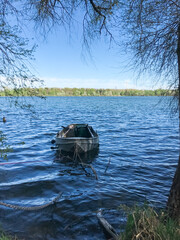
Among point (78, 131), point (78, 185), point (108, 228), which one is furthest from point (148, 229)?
point (78, 131)

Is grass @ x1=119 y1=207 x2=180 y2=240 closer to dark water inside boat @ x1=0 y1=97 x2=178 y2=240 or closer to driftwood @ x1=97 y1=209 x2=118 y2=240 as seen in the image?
dark water inside boat @ x1=0 y1=97 x2=178 y2=240

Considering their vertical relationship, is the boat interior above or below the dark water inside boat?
above

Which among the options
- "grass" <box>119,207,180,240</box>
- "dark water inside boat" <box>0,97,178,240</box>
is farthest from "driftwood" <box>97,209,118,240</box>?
"grass" <box>119,207,180,240</box>

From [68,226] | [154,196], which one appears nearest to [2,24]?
[68,226]

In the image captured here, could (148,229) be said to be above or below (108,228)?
above

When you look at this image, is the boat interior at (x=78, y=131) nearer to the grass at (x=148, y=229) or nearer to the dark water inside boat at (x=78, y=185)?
the dark water inside boat at (x=78, y=185)

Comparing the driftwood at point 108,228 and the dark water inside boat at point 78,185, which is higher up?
the driftwood at point 108,228

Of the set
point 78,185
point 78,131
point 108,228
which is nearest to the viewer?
point 108,228

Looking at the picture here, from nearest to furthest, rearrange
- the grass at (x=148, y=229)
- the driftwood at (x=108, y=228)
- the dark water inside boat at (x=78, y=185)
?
the grass at (x=148, y=229) < the driftwood at (x=108, y=228) < the dark water inside boat at (x=78, y=185)

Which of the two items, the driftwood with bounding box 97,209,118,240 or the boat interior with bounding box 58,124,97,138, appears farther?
the boat interior with bounding box 58,124,97,138

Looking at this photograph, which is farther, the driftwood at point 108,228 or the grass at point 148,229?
the driftwood at point 108,228

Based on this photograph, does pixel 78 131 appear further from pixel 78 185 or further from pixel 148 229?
pixel 148 229

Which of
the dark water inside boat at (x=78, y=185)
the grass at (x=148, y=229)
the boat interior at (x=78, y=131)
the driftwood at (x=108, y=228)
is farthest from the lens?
the boat interior at (x=78, y=131)

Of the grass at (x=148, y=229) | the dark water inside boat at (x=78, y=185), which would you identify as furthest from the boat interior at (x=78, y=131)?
the grass at (x=148, y=229)
